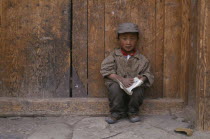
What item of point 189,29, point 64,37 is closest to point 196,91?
point 189,29

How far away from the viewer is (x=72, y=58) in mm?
3355

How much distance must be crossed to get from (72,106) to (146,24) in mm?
1222

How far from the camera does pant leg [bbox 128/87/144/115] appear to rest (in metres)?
3.04

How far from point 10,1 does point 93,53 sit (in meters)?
1.07

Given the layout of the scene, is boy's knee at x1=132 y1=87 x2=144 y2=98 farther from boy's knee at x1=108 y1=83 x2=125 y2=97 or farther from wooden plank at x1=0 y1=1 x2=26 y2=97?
wooden plank at x1=0 y1=1 x2=26 y2=97

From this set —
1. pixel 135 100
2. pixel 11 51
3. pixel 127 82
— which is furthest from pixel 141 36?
pixel 11 51

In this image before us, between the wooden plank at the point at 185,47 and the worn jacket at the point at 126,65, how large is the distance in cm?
38

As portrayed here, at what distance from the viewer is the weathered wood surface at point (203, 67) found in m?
2.69

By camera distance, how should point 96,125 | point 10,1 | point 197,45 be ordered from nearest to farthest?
point 197,45, point 96,125, point 10,1

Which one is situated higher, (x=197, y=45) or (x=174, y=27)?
(x=174, y=27)

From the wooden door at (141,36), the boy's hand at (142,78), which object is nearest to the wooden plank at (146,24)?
the wooden door at (141,36)

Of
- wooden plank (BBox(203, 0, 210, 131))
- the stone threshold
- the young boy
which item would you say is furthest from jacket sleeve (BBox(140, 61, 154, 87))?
wooden plank (BBox(203, 0, 210, 131))

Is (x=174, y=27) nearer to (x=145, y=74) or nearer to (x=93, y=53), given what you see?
(x=145, y=74)

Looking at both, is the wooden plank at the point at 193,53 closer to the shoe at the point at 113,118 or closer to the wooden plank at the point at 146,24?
the wooden plank at the point at 146,24
